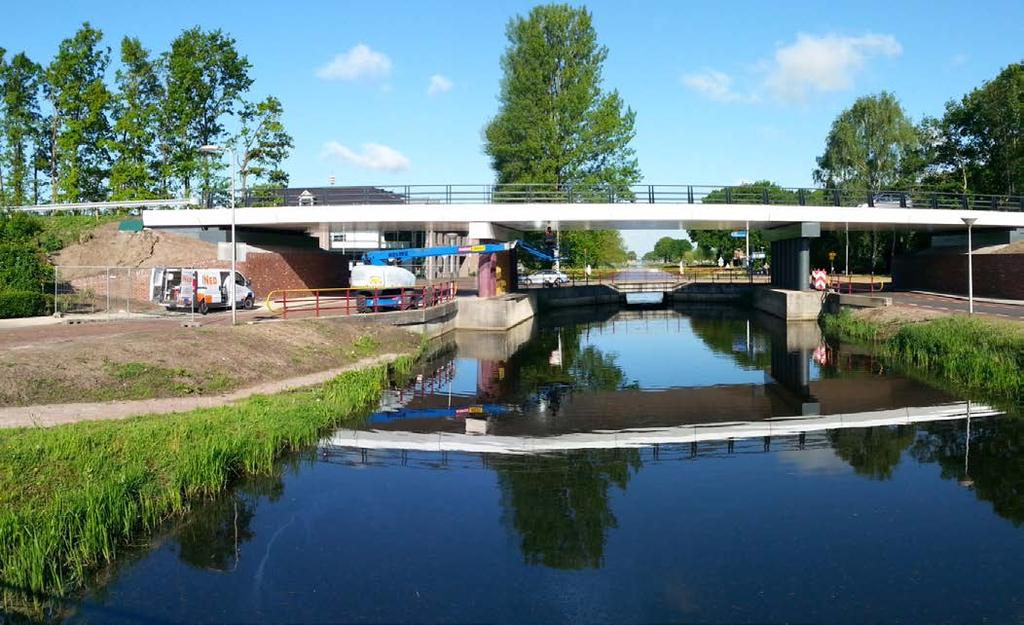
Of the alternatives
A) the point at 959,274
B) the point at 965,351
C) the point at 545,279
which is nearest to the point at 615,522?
the point at 965,351

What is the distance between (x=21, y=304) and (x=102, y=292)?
7.69 metres

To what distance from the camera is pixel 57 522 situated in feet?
31.3

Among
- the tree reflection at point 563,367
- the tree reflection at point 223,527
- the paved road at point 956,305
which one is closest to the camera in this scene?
the tree reflection at point 223,527

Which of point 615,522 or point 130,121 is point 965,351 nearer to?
point 615,522

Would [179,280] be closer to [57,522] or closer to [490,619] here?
[57,522]

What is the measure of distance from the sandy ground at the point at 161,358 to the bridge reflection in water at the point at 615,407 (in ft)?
10.3

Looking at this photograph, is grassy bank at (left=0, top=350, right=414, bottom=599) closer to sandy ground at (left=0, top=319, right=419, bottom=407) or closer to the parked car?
sandy ground at (left=0, top=319, right=419, bottom=407)

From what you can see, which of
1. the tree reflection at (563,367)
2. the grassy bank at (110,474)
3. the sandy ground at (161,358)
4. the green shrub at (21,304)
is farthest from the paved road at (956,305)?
the green shrub at (21,304)

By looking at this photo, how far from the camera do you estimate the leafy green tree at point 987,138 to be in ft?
207

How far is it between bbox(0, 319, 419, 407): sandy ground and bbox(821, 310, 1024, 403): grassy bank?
17.9 m

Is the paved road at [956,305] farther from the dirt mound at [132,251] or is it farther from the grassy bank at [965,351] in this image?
the dirt mound at [132,251]

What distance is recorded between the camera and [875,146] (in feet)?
238

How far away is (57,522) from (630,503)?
7847 millimetres

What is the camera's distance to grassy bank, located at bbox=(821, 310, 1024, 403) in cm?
2164
